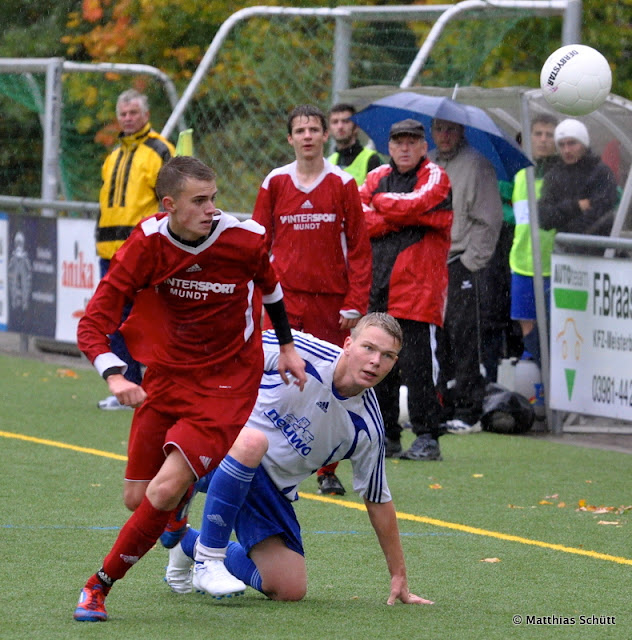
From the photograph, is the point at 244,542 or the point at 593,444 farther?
the point at 593,444

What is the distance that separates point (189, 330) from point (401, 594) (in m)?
1.27

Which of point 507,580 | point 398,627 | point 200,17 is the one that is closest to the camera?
point 398,627

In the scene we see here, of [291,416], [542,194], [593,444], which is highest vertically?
Answer: [542,194]

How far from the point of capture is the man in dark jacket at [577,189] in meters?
10.7

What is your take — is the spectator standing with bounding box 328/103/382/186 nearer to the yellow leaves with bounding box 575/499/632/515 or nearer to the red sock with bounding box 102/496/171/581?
the yellow leaves with bounding box 575/499/632/515

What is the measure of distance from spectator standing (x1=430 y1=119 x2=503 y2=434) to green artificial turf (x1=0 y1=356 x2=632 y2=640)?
0.45m

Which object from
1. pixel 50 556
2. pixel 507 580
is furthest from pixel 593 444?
pixel 50 556

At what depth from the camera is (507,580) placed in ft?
20.3

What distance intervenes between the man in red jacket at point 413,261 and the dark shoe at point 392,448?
16 mm

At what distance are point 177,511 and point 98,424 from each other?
16.6 feet

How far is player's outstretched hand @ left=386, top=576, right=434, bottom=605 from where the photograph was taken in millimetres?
5543

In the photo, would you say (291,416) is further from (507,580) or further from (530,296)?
(530,296)

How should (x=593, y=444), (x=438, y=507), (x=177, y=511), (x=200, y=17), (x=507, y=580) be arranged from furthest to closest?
1. (x=200, y=17)
2. (x=593, y=444)
3. (x=438, y=507)
4. (x=507, y=580)
5. (x=177, y=511)

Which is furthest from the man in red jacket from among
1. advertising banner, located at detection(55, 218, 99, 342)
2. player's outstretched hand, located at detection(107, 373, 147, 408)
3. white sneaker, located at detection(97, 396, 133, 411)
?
advertising banner, located at detection(55, 218, 99, 342)
